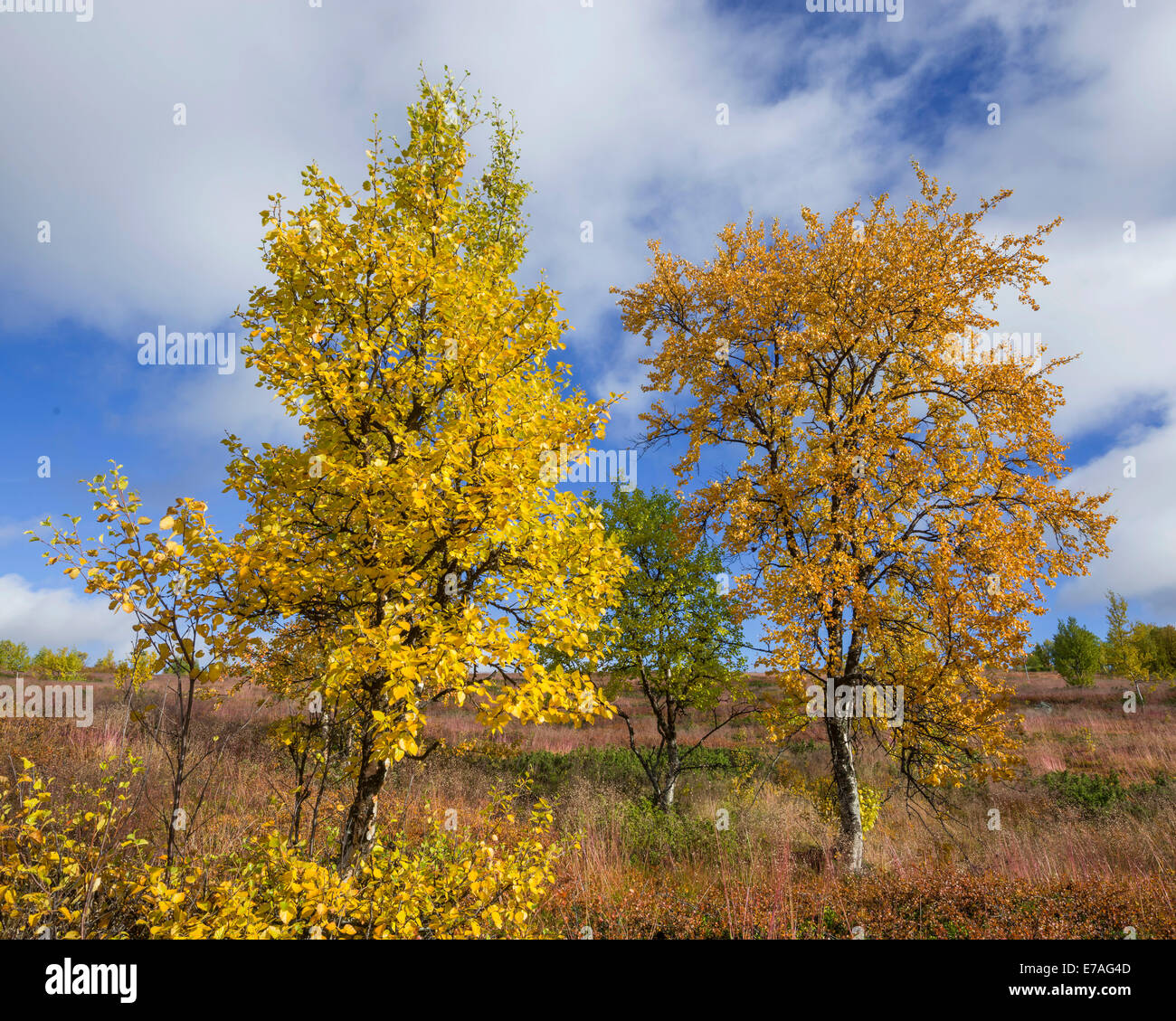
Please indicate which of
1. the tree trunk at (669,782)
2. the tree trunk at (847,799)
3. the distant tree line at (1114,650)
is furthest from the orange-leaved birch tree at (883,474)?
the distant tree line at (1114,650)

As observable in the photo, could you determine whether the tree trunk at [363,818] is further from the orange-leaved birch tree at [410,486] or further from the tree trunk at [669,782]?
the tree trunk at [669,782]

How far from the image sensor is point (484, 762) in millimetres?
19828

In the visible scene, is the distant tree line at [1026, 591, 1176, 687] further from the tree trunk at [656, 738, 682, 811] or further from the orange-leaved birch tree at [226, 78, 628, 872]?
the orange-leaved birch tree at [226, 78, 628, 872]

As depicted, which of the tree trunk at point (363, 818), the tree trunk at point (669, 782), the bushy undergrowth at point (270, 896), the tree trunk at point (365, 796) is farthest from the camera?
the tree trunk at point (669, 782)

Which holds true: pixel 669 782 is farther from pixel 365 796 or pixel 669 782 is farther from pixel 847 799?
pixel 365 796

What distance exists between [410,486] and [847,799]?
31.9 ft

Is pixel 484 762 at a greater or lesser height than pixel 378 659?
lesser

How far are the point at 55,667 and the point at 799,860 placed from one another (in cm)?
3350

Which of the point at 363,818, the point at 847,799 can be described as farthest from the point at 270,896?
the point at 847,799

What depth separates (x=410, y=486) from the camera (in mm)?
4496

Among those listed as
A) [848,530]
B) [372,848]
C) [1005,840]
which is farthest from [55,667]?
[1005,840]

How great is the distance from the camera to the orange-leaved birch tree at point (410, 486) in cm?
447

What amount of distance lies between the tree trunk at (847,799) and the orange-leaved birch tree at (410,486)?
7.09 meters
